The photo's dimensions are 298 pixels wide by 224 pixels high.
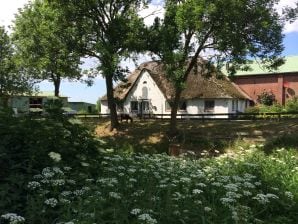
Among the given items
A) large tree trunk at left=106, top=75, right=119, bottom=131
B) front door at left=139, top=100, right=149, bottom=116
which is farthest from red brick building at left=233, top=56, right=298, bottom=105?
large tree trunk at left=106, top=75, right=119, bottom=131

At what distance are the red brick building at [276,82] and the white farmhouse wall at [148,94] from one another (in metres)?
14.3

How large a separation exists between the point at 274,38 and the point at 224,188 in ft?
70.7

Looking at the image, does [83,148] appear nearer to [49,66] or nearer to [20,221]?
[20,221]

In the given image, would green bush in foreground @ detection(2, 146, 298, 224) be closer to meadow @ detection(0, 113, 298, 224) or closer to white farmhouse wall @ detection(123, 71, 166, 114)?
meadow @ detection(0, 113, 298, 224)

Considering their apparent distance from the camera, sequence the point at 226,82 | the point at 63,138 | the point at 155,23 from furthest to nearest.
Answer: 1. the point at 226,82
2. the point at 155,23
3. the point at 63,138

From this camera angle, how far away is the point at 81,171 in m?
7.94

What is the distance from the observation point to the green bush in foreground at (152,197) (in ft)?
20.1

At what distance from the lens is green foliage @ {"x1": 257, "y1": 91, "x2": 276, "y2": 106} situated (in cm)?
6269

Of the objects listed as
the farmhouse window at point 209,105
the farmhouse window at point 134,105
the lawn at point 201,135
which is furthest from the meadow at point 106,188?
the farmhouse window at point 134,105

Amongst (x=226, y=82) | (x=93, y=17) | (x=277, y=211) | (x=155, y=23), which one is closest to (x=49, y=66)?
(x=93, y=17)

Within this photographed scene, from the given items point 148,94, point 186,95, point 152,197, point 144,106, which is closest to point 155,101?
point 148,94

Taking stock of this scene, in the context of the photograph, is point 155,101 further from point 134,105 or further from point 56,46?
point 56,46

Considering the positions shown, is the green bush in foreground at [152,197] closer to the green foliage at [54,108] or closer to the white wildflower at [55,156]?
the white wildflower at [55,156]

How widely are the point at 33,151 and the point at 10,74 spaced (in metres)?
46.0
